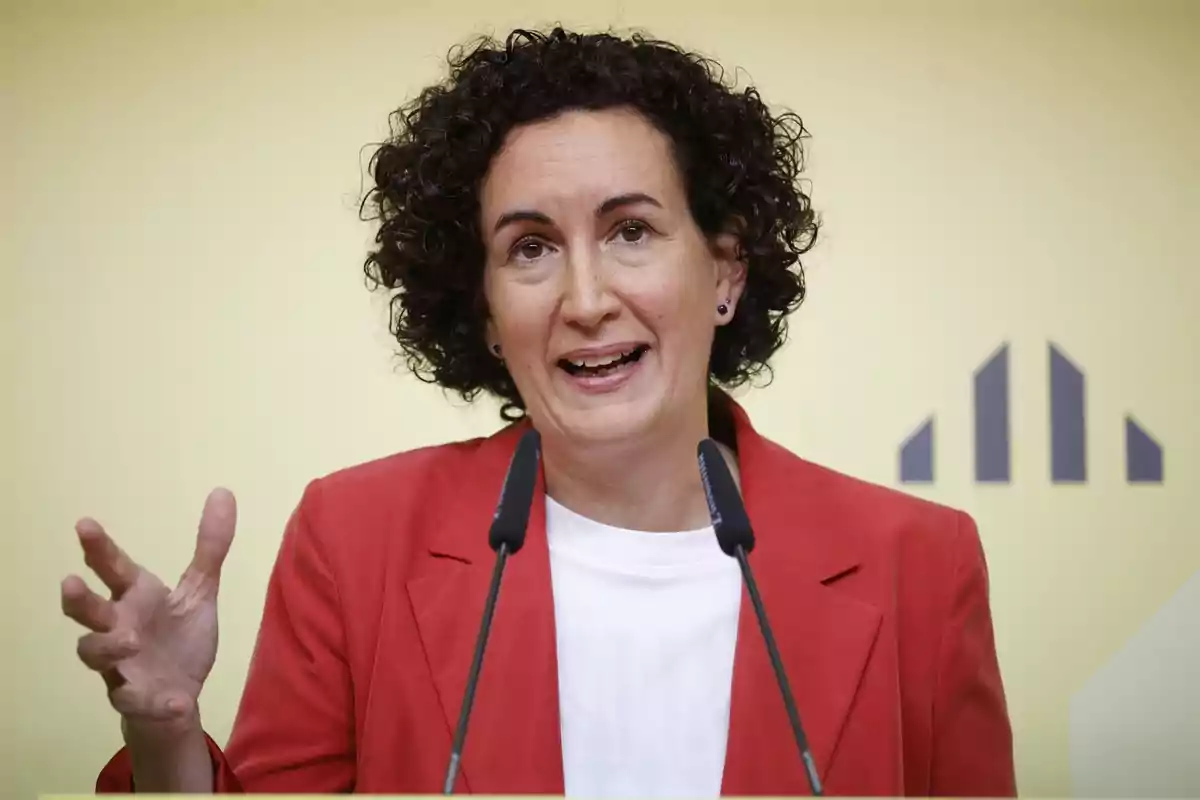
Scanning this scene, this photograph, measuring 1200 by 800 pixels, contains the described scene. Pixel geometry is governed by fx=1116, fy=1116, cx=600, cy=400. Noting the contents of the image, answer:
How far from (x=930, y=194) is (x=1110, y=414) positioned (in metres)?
0.45

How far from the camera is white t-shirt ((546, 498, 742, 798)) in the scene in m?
1.36

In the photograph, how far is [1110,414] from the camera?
176cm

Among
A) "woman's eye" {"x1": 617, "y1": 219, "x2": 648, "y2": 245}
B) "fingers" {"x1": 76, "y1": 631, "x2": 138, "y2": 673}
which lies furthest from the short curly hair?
"fingers" {"x1": 76, "y1": 631, "x2": 138, "y2": 673}

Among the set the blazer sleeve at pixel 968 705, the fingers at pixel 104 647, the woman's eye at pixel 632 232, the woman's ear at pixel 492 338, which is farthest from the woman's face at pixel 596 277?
the fingers at pixel 104 647

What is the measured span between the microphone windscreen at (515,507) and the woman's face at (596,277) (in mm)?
386

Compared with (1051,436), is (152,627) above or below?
below

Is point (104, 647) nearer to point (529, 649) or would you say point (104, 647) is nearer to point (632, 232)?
point (529, 649)

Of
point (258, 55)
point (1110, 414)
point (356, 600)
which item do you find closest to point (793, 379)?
point (1110, 414)

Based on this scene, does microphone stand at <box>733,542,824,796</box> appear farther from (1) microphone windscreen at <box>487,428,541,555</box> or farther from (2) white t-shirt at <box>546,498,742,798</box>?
(2) white t-shirt at <box>546,498,742,798</box>

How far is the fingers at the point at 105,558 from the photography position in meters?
1.05

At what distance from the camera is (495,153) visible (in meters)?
1.52

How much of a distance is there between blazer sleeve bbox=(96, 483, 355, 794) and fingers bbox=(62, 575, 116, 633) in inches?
13.2

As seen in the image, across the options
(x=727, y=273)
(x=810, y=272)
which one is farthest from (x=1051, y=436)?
(x=727, y=273)

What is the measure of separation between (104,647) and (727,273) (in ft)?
3.13
